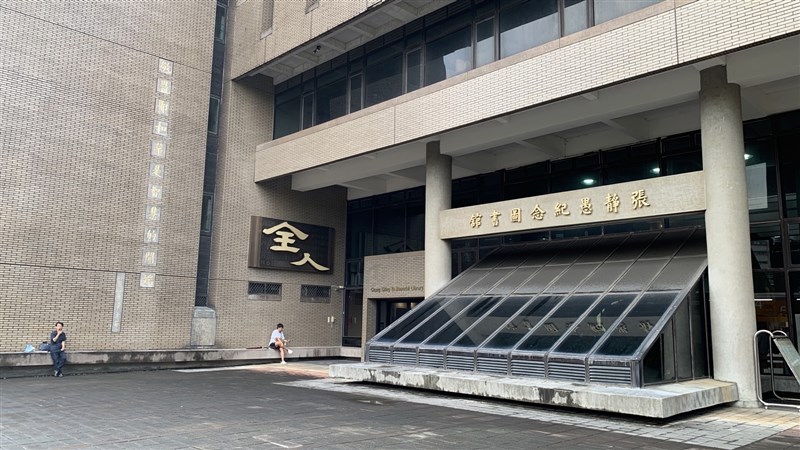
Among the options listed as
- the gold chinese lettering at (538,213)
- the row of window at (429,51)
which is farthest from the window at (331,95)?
the gold chinese lettering at (538,213)

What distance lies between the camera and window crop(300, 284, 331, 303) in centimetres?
2250

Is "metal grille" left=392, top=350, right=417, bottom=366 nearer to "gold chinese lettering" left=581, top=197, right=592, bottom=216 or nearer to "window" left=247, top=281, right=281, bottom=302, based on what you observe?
"gold chinese lettering" left=581, top=197, right=592, bottom=216

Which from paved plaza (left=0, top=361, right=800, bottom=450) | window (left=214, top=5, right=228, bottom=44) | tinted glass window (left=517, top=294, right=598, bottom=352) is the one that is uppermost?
window (left=214, top=5, right=228, bottom=44)

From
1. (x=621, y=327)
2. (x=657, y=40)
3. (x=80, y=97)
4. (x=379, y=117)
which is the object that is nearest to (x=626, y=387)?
(x=621, y=327)

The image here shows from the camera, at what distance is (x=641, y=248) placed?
14.0 meters

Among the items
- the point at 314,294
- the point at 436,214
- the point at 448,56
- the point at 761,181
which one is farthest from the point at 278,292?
the point at 761,181

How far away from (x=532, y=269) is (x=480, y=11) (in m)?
6.98

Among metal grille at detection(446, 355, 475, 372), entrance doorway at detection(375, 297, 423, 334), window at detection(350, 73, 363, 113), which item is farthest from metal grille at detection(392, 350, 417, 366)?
window at detection(350, 73, 363, 113)

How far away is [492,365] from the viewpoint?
11906 mm

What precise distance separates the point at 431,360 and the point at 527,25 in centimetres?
840

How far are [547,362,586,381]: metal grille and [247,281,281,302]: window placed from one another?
42.1ft

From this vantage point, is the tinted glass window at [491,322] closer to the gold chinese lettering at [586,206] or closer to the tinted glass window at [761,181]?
the gold chinese lettering at [586,206]

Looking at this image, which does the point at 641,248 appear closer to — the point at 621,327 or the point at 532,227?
the point at 532,227

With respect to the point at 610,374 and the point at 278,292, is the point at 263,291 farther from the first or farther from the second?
the point at 610,374
